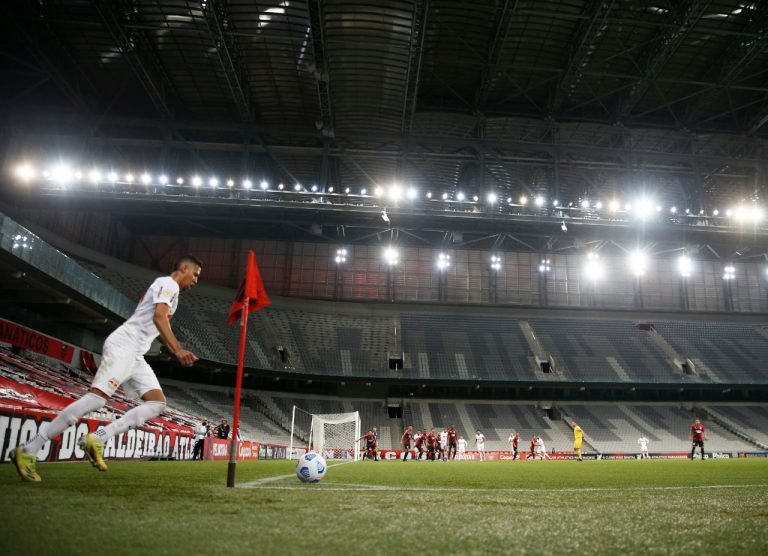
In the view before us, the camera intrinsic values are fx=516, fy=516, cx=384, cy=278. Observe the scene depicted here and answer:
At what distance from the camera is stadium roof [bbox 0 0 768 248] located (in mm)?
20234

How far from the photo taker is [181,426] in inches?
847

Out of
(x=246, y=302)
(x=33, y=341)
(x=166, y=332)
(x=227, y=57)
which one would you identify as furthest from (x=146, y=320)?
(x=33, y=341)

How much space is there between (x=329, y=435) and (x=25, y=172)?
2144cm

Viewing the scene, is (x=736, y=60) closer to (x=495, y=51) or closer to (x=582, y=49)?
(x=582, y=49)

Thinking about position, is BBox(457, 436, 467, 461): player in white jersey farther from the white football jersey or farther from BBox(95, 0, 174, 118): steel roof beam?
the white football jersey

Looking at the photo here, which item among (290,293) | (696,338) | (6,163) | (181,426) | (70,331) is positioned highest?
(6,163)

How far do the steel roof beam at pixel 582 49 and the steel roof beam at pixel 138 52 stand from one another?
17.9 metres

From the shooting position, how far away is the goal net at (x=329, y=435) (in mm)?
27094

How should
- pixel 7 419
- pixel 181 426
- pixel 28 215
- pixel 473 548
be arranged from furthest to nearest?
pixel 28 215 < pixel 181 426 < pixel 7 419 < pixel 473 548

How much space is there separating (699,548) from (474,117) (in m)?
25.6

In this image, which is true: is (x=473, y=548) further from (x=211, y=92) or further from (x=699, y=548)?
(x=211, y=92)

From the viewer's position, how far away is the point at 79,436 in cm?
1159

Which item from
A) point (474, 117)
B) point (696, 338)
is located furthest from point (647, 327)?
point (474, 117)

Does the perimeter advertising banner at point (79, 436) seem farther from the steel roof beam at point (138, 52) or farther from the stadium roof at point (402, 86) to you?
the steel roof beam at point (138, 52)
